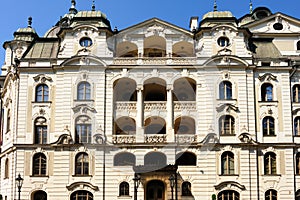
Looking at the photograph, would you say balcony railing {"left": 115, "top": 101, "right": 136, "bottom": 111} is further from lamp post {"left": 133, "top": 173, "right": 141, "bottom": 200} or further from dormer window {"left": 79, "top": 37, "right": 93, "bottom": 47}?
lamp post {"left": 133, "top": 173, "right": 141, "bottom": 200}

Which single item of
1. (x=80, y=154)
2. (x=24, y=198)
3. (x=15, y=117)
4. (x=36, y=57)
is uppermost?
Answer: (x=36, y=57)

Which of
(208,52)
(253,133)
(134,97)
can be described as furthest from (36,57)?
(253,133)

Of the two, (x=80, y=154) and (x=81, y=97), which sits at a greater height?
(x=81, y=97)

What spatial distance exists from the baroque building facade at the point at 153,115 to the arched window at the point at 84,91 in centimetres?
10

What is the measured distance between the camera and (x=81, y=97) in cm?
5178

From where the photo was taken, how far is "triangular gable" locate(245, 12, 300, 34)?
2382 inches

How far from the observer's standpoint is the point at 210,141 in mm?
50281

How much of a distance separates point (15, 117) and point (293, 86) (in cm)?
2673

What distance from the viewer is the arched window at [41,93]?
52312mm

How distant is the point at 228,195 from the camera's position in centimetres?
4981

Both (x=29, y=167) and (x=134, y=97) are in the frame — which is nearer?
(x=29, y=167)

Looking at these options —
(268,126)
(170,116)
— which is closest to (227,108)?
(268,126)

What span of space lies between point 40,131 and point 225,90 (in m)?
17.7

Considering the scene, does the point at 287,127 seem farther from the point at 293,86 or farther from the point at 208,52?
the point at 208,52
